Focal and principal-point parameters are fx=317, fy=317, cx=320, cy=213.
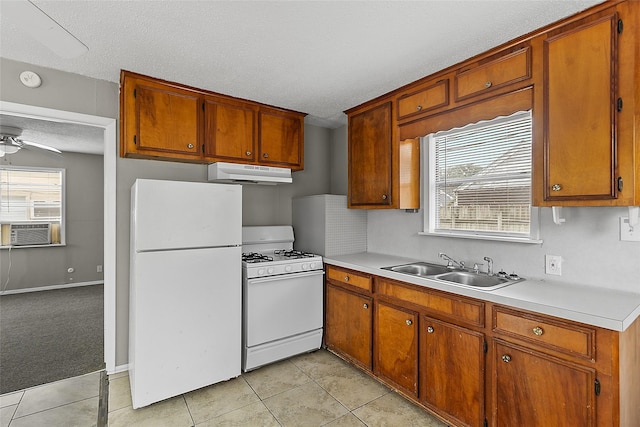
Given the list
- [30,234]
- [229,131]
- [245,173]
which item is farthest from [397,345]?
[30,234]

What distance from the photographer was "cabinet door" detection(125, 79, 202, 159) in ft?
8.41

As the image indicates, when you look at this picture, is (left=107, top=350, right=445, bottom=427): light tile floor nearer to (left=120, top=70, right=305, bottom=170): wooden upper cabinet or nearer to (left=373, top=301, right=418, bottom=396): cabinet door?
(left=373, top=301, right=418, bottom=396): cabinet door

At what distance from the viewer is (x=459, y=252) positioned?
2.62 metres

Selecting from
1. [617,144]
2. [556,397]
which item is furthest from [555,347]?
[617,144]

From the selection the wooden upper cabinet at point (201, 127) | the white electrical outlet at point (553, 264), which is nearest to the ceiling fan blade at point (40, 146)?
the wooden upper cabinet at point (201, 127)

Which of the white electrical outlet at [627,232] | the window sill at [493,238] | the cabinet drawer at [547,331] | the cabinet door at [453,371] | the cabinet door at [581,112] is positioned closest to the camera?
the cabinet drawer at [547,331]

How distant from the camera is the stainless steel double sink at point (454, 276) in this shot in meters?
2.18

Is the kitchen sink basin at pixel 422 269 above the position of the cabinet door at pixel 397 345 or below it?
above

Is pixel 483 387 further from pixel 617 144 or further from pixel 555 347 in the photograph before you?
pixel 617 144

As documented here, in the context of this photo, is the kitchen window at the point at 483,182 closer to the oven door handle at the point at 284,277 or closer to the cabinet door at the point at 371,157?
the cabinet door at the point at 371,157

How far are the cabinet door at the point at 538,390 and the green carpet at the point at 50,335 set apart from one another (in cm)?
308

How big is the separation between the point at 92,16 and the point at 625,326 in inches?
120

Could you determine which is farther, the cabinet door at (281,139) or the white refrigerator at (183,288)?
the cabinet door at (281,139)

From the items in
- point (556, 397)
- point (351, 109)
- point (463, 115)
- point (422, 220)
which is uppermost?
point (351, 109)
